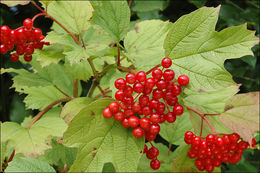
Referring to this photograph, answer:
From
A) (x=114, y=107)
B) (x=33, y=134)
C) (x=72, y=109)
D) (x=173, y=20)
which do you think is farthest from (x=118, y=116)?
(x=173, y=20)

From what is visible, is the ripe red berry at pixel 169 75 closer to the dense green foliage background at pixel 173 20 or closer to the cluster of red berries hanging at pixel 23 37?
the cluster of red berries hanging at pixel 23 37

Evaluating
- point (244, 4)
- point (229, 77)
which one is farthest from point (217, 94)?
point (244, 4)

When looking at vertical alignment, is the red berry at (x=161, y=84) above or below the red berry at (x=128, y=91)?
above

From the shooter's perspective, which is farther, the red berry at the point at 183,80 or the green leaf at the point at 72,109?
the green leaf at the point at 72,109

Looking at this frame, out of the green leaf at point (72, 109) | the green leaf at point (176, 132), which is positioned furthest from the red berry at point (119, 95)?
the green leaf at point (176, 132)

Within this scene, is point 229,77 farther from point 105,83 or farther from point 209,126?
point 105,83
